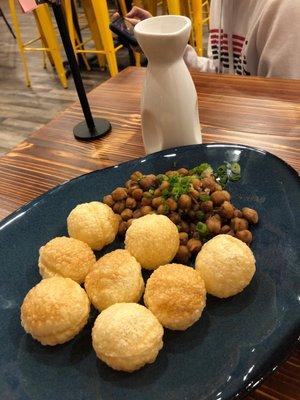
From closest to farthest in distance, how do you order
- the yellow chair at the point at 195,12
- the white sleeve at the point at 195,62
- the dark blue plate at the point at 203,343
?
the dark blue plate at the point at 203,343, the white sleeve at the point at 195,62, the yellow chair at the point at 195,12

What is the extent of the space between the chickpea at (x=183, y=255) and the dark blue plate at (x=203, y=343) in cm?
10

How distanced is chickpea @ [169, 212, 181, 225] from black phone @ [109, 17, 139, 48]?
0.69 meters

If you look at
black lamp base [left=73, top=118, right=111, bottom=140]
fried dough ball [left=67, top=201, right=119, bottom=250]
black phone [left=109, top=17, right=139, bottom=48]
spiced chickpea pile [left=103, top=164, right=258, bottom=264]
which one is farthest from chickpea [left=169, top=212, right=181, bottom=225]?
black phone [left=109, top=17, right=139, bottom=48]

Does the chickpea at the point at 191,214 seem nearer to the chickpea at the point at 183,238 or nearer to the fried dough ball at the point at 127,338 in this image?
the chickpea at the point at 183,238

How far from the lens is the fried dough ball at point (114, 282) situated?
591 millimetres

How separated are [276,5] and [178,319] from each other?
1.05 metres

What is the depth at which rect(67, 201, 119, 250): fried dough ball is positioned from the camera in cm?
71

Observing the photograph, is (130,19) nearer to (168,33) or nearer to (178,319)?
(168,33)

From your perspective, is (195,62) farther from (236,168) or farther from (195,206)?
(195,206)

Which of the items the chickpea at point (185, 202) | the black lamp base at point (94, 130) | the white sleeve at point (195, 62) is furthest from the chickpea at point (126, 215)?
the white sleeve at point (195, 62)

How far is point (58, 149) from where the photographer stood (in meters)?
1.12

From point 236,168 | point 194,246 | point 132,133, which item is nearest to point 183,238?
point 194,246

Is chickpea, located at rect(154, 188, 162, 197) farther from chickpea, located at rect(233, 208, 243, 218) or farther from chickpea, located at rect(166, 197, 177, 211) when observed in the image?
chickpea, located at rect(233, 208, 243, 218)

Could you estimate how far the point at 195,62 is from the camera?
4.89 feet
